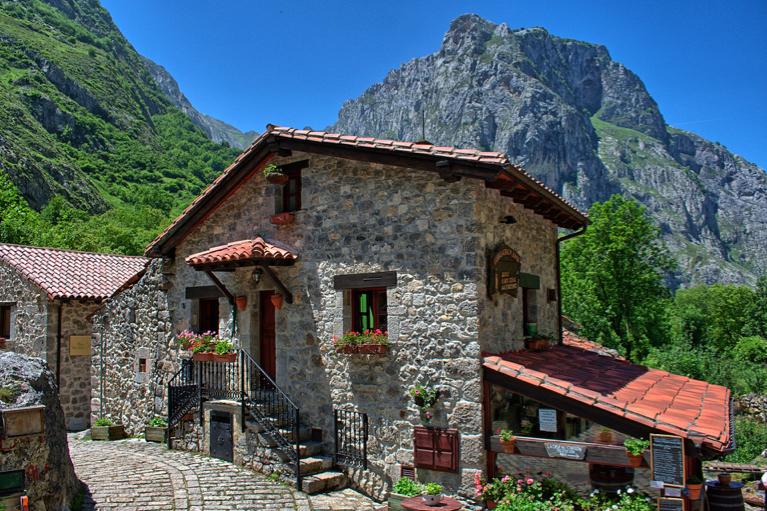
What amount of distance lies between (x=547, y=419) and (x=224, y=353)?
19.6 feet

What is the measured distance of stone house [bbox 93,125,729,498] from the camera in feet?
24.4

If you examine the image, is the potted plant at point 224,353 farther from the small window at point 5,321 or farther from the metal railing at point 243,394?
the small window at point 5,321

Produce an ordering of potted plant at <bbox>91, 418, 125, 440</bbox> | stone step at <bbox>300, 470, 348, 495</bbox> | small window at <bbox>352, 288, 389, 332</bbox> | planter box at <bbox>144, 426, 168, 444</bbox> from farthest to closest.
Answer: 1. potted plant at <bbox>91, 418, 125, 440</bbox>
2. planter box at <bbox>144, 426, 168, 444</bbox>
3. small window at <bbox>352, 288, 389, 332</bbox>
4. stone step at <bbox>300, 470, 348, 495</bbox>

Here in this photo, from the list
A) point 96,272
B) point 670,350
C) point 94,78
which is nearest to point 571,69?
point 94,78

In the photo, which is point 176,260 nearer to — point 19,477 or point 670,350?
point 19,477

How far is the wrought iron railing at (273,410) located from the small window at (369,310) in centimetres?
178

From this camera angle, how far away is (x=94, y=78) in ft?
247

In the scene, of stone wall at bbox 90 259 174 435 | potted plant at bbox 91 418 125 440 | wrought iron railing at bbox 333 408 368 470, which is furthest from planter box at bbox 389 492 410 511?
potted plant at bbox 91 418 125 440

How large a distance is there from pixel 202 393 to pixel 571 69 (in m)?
145

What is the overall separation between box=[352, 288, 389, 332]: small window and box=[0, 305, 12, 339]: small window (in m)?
12.9

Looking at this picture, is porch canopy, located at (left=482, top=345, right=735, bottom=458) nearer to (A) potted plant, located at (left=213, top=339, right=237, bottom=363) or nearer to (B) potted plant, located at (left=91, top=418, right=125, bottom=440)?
(A) potted plant, located at (left=213, top=339, right=237, bottom=363)

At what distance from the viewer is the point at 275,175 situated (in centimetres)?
946

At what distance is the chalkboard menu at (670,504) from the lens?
576 cm

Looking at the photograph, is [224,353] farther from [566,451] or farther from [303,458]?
[566,451]
